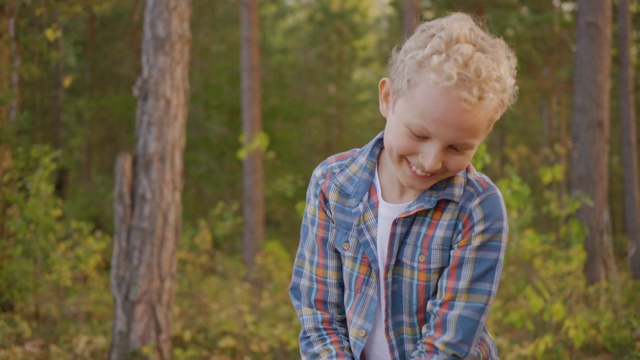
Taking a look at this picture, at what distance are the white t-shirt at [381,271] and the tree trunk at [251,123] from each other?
11.4 m

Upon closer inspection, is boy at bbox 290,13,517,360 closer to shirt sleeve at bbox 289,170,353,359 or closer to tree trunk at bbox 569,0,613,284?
shirt sleeve at bbox 289,170,353,359

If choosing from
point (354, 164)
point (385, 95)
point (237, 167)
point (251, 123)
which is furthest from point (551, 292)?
point (237, 167)

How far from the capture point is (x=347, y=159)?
2.40m

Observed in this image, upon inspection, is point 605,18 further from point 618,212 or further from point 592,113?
point 618,212

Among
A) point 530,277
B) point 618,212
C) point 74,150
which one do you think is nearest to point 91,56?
point 74,150

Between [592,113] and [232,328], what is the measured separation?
5088 millimetres

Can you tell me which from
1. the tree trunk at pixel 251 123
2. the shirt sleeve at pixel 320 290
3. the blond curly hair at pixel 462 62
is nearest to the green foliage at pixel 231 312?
the tree trunk at pixel 251 123

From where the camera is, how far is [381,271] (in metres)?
2.21

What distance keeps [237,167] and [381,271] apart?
17.4 m

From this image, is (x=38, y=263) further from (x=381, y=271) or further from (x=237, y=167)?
(x=237, y=167)

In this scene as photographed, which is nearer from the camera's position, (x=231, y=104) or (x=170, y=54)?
(x=170, y=54)

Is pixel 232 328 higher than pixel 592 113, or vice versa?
pixel 592 113

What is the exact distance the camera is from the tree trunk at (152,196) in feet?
20.0

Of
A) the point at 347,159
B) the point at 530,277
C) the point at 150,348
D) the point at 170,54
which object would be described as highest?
the point at 170,54
